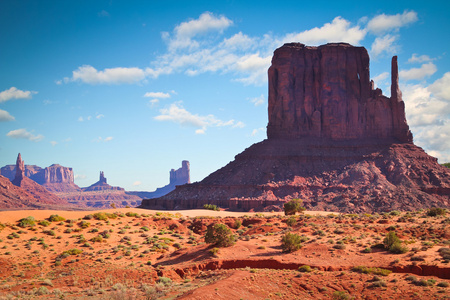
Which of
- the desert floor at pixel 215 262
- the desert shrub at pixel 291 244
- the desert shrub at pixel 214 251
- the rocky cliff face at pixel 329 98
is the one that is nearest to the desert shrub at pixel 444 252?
the desert floor at pixel 215 262

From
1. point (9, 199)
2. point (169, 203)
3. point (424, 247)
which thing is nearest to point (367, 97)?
point (169, 203)

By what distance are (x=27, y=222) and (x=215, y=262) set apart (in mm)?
19358

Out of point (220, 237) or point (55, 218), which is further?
point (55, 218)

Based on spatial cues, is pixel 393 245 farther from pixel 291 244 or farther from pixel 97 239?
pixel 97 239

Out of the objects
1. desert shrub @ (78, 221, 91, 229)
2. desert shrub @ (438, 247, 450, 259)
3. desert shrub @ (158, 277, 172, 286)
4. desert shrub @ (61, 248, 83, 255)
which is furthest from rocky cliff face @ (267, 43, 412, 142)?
desert shrub @ (158, 277, 172, 286)

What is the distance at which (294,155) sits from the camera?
9719 cm

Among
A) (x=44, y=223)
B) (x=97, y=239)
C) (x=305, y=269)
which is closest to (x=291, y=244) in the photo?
(x=305, y=269)

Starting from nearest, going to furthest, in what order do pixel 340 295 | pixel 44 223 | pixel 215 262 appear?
1. pixel 340 295
2. pixel 215 262
3. pixel 44 223

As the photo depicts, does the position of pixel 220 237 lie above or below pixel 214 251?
above

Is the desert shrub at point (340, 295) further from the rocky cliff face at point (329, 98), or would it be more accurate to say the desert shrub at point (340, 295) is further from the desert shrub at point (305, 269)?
the rocky cliff face at point (329, 98)

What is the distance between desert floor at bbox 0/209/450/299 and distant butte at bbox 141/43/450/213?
42876 millimetres

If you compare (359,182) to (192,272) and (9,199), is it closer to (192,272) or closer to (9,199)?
(192,272)

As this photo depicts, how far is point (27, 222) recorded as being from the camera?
39156mm

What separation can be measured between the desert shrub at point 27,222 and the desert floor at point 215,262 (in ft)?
0.46
